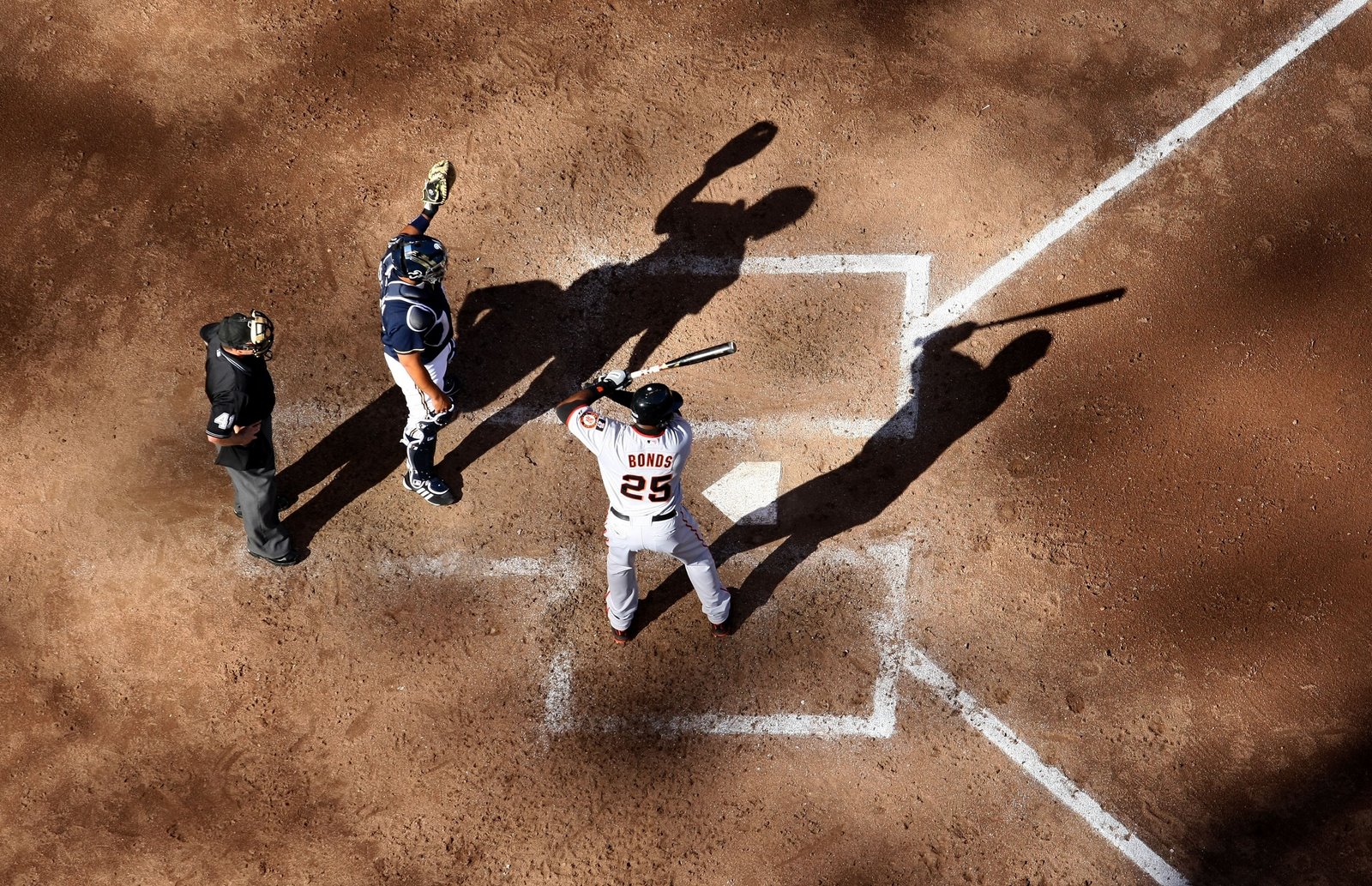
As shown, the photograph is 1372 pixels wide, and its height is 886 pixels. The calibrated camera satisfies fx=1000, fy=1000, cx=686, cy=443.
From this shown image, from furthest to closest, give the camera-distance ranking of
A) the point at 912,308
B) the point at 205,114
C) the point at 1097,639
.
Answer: the point at 205,114, the point at 912,308, the point at 1097,639

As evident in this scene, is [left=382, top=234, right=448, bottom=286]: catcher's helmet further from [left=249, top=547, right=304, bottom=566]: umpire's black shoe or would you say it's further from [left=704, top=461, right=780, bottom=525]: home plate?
[left=704, top=461, right=780, bottom=525]: home plate

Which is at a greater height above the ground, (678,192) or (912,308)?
(678,192)

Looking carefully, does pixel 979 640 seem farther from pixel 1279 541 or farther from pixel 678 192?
pixel 678 192

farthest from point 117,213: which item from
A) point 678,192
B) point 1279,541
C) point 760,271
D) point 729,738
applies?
point 1279,541

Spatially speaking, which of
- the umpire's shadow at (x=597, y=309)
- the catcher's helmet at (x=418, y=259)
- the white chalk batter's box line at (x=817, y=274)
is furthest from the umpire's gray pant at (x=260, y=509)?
the catcher's helmet at (x=418, y=259)

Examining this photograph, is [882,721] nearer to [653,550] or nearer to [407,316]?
[653,550]

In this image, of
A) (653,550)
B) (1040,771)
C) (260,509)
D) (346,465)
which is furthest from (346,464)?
(1040,771)
